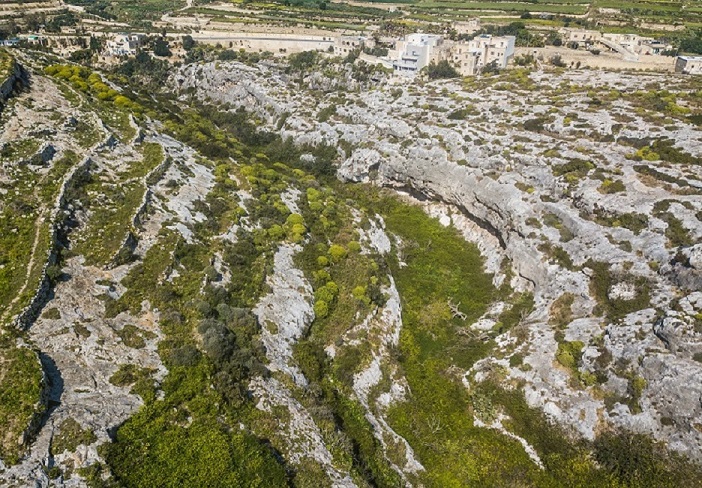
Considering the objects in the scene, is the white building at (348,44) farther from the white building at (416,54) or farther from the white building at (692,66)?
the white building at (692,66)

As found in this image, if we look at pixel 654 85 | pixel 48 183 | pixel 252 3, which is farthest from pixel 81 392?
pixel 252 3

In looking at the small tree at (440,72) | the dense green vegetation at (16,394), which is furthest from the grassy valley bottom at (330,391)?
the small tree at (440,72)

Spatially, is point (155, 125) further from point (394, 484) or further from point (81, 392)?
point (394, 484)

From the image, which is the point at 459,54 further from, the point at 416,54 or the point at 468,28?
the point at 468,28

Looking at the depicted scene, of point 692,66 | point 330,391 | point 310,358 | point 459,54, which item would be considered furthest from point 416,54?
point 330,391

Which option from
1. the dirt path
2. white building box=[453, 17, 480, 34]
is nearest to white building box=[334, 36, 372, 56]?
white building box=[453, 17, 480, 34]

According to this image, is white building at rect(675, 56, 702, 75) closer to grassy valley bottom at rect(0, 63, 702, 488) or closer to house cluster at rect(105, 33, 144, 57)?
grassy valley bottom at rect(0, 63, 702, 488)

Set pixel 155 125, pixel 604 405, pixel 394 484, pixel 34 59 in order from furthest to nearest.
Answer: pixel 34 59 < pixel 155 125 < pixel 604 405 < pixel 394 484
